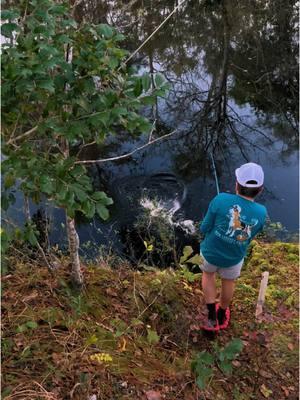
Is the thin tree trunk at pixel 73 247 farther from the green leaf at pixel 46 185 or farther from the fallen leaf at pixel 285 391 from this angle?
the fallen leaf at pixel 285 391

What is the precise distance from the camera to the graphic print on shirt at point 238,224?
2811mm

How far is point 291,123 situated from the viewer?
842 cm

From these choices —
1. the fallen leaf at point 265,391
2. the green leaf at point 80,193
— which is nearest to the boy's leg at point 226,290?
the fallen leaf at point 265,391

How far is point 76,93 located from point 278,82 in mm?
8765

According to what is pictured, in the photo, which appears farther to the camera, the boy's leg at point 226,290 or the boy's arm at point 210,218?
the boy's leg at point 226,290

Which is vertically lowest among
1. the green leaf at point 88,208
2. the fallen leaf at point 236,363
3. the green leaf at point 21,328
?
the fallen leaf at point 236,363

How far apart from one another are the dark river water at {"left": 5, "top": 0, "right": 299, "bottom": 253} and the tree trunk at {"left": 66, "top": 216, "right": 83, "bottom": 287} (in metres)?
2.25

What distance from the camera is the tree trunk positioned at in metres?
2.85

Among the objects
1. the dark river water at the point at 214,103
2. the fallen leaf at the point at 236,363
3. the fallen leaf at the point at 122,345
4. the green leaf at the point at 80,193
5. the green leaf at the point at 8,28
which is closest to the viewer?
the green leaf at the point at 8,28

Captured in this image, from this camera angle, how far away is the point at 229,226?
9.32 ft

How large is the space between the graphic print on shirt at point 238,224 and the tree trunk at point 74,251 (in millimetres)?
1034

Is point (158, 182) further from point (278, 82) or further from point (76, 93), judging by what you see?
point (76, 93)

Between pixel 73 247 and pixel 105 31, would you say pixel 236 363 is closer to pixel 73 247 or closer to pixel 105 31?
pixel 73 247

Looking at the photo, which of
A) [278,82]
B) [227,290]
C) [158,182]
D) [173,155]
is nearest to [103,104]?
[227,290]
